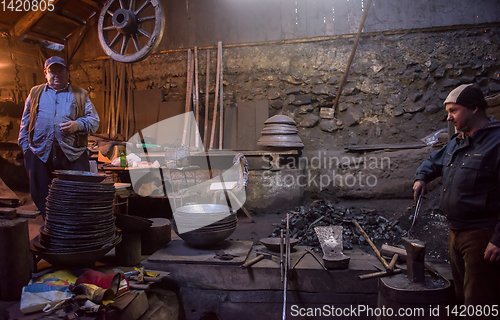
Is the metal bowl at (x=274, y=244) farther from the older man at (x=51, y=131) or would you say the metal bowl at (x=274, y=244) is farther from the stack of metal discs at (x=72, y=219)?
the older man at (x=51, y=131)

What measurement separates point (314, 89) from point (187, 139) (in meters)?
3.26

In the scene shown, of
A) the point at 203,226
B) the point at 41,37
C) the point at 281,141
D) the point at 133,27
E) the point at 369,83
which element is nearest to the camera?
the point at 203,226

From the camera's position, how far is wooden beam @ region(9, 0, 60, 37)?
672 cm

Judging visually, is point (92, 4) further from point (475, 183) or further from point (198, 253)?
point (475, 183)

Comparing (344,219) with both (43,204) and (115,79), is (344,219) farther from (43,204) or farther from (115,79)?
(115,79)

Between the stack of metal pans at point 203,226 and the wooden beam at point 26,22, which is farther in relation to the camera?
the wooden beam at point 26,22

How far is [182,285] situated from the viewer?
3.04 metres

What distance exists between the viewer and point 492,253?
1.83m

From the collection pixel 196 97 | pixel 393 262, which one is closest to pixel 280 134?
pixel 196 97

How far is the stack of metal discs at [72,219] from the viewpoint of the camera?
2436mm

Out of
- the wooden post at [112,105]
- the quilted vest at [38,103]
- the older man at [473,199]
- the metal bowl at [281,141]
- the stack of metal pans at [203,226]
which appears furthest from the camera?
the wooden post at [112,105]

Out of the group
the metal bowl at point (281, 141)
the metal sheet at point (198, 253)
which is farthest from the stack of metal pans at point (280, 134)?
the metal sheet at point (198, 253)

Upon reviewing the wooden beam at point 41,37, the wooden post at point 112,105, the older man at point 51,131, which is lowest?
the older man at point 51,131

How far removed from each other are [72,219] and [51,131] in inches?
44.6
